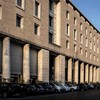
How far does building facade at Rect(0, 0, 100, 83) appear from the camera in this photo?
176ft

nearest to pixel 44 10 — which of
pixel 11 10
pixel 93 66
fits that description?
pixel 11 10

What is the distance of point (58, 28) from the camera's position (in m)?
78.6

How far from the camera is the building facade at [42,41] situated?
53.7m

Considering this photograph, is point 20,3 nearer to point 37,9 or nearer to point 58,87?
point 37,9

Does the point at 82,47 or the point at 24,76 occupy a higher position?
the point at 82,47

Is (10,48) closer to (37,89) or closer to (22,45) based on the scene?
(22,45)

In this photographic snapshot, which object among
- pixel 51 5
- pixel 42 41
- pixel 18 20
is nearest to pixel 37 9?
pixel 42 41

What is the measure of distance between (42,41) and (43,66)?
15.2 ft

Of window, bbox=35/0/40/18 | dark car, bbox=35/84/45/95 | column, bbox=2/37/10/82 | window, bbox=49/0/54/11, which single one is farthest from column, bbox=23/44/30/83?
window, bbox=49/0/54/11

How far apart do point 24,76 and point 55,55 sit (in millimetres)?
19377

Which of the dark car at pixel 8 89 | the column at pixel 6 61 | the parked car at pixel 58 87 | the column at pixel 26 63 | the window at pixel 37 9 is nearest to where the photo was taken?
the dark car at pixel 8 89

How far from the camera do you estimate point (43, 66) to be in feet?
222

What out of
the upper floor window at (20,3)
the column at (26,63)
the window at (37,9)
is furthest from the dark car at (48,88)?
the window at (37,9)

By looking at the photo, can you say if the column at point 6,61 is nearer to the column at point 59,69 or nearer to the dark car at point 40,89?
the dark car at point 40,89
